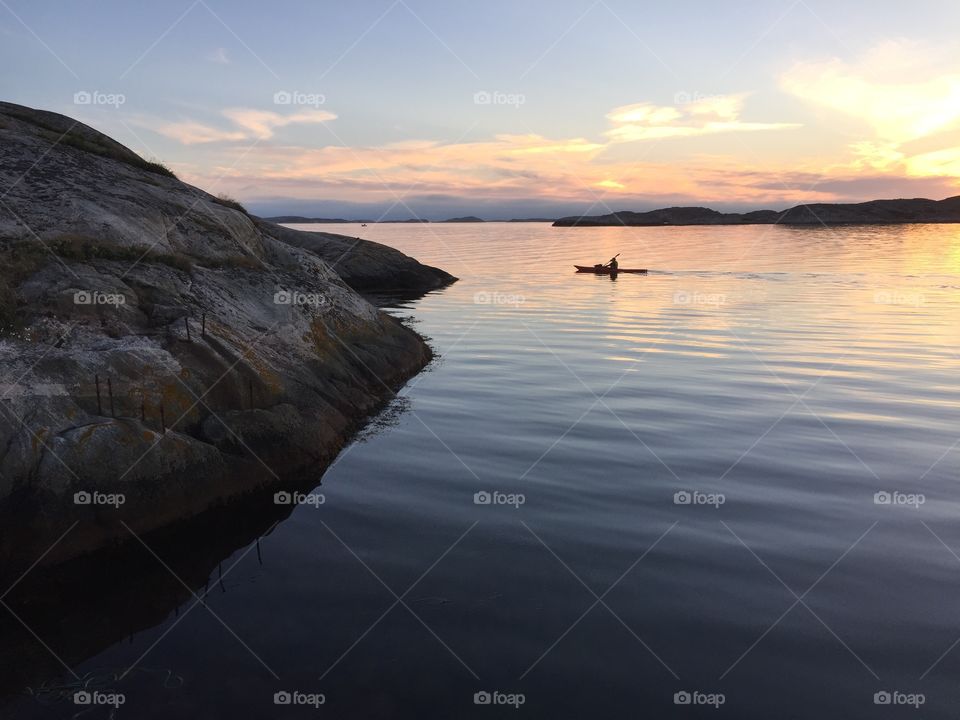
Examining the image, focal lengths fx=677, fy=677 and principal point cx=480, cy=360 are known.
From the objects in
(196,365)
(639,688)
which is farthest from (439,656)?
(196,365)

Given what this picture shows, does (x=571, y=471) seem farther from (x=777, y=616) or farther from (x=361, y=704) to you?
(x=361, y=704)
